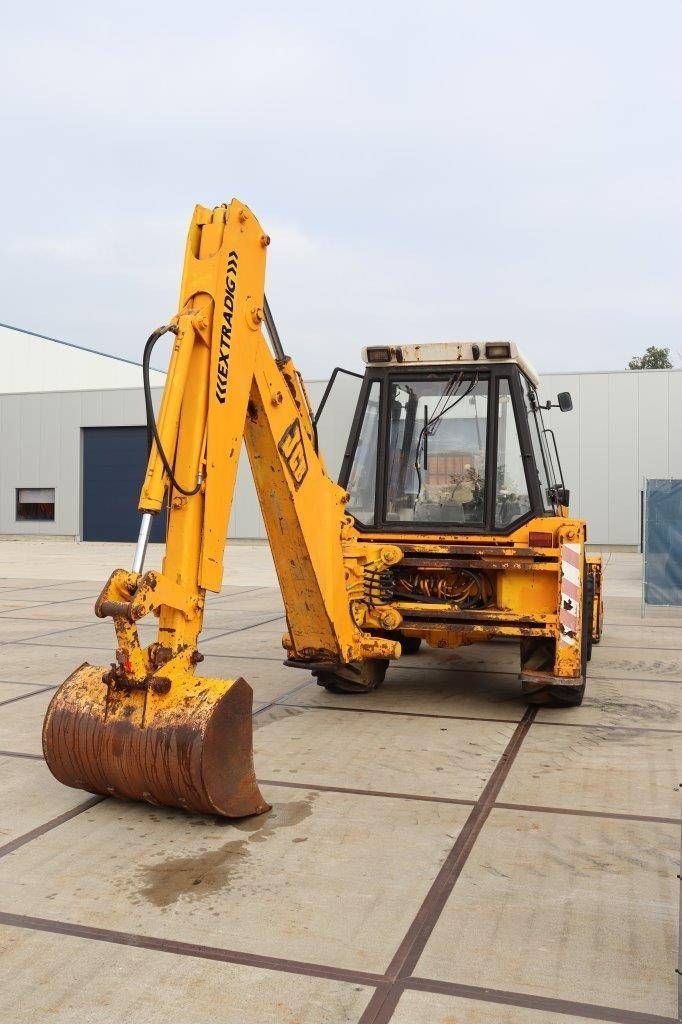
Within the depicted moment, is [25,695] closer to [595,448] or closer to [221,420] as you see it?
[221,420]

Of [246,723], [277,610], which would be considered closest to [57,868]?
[246,723]

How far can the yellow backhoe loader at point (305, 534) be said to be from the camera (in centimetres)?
414

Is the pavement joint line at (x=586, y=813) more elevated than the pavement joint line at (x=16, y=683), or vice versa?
the pavement joint line at (x=16, y=683)

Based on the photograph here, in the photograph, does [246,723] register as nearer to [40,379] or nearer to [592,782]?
[592,782]

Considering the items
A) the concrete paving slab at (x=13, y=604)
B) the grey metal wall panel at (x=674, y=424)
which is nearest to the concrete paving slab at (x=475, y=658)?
the concrete paving slab at (x=13, y=604)

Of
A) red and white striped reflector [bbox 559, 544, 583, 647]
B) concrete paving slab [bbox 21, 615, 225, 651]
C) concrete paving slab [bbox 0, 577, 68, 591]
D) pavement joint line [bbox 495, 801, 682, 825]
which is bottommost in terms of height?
pavement joint line [bbox 495, 801, 682, 825]

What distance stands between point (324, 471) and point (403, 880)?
2.98 metres

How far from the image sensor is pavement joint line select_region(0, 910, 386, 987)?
114 inches

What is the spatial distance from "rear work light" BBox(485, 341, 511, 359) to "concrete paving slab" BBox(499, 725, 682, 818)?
2.62 metres

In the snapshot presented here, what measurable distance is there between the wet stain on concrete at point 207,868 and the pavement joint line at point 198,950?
0.28 meters

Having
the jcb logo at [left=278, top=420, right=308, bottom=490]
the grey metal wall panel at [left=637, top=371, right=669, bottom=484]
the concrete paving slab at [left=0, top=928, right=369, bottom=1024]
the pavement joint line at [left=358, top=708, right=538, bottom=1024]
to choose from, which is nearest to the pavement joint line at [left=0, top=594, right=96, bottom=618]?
the jcb logo at [left=278, top=420, right=308, bottom=490]

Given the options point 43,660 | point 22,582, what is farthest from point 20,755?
point 22,582

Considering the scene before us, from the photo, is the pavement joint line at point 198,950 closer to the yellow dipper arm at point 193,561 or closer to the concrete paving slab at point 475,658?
the yellow dipper arm at point 193,561

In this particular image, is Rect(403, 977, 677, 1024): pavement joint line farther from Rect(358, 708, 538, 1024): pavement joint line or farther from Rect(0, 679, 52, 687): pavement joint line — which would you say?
Rect(0, 679, 52, 687): pavement joint line
